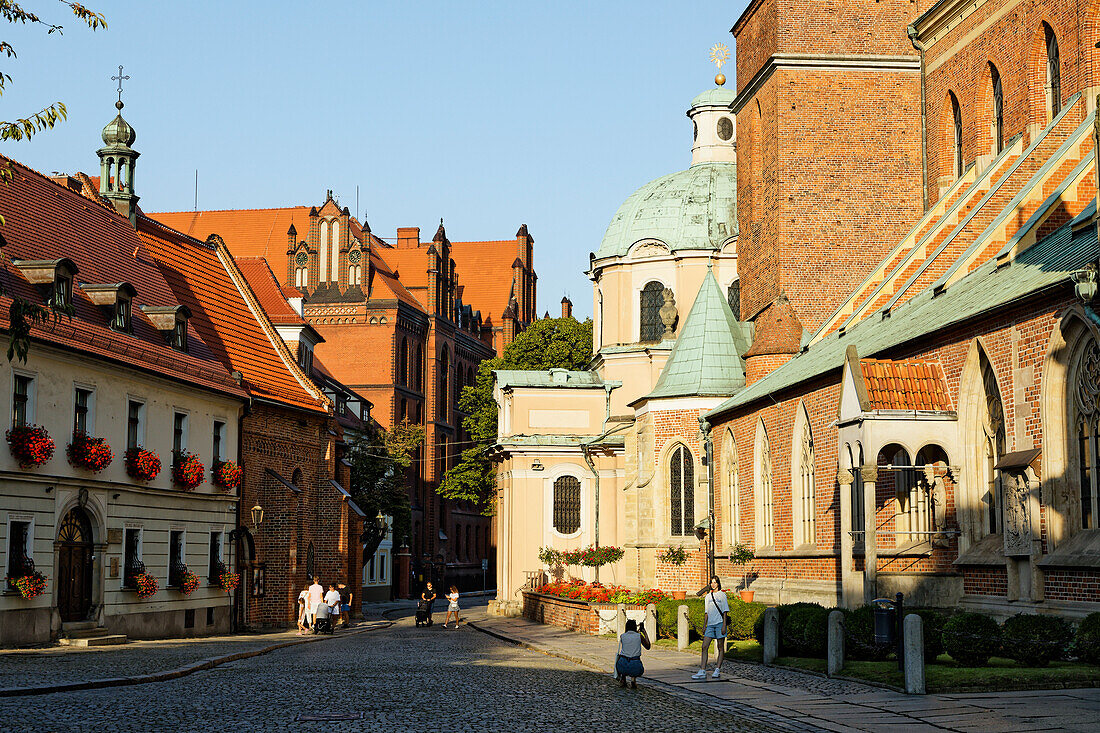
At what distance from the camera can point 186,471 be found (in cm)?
3088

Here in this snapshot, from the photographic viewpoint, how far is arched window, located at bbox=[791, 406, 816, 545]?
2822cm

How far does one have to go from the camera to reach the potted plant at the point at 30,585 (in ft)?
80.1

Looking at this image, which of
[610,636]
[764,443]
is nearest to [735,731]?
[610,636]

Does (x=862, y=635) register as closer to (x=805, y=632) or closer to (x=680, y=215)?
(x=805, y=632)

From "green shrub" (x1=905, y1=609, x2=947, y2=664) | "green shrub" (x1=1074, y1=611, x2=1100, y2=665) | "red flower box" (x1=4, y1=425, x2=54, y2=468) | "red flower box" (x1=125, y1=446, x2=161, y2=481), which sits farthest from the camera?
"red flower box" (x1=125, y1=446, x2=161, y2=481)

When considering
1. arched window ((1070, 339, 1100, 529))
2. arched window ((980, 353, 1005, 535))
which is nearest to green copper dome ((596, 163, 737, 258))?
arched window ((980, 353, 1005, 535))

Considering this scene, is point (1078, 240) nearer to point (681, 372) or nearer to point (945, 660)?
point (945, 660)

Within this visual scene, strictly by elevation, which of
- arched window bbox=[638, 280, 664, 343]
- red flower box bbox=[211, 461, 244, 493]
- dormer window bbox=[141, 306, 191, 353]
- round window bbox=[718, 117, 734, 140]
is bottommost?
red flower box bbox=[211, 461, 244, 493]

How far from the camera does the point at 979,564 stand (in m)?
20.0

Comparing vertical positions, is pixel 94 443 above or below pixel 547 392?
below

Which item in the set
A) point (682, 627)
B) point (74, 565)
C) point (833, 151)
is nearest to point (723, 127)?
point (833, 151)

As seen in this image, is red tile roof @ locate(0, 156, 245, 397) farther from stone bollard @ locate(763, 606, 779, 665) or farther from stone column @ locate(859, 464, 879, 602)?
stone column @ locate(859, 464, 879, 602)

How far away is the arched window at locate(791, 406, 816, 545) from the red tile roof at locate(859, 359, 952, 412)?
19.6 feet

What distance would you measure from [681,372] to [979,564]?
21695 mm
